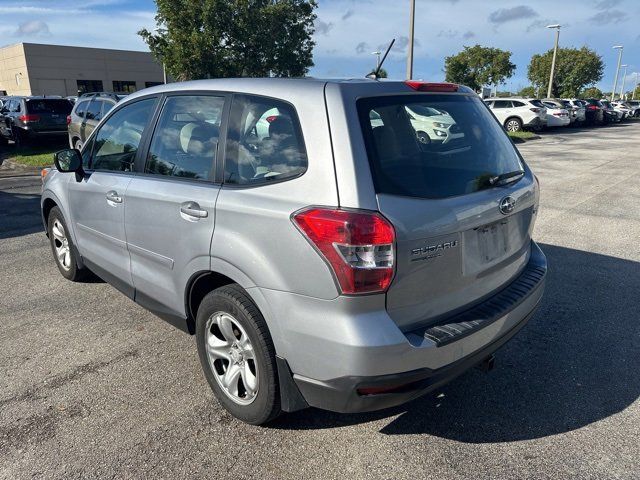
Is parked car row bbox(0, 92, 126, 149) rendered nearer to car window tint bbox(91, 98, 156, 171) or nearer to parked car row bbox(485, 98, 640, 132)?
car window tint bbox(91, 98, 156, 171)

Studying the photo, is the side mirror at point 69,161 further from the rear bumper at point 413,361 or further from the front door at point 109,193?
the rear bumper at point 413,361

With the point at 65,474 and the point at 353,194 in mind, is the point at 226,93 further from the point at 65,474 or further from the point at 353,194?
the point at 65,474

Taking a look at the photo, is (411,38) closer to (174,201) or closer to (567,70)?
(174,201)

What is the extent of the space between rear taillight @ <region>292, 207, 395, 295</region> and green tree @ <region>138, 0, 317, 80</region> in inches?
901

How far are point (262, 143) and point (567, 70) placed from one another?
55.3 m

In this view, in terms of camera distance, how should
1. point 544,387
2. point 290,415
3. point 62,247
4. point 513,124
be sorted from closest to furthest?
1. point 290,415
2. point 544,387
3. point 62,247
4. point 513,124

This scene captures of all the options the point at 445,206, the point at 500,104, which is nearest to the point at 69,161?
the point at 445,206

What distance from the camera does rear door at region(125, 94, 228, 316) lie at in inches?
112

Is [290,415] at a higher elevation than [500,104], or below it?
below

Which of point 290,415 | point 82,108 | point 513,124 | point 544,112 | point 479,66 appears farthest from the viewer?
point 479,66

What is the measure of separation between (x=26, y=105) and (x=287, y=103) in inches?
640

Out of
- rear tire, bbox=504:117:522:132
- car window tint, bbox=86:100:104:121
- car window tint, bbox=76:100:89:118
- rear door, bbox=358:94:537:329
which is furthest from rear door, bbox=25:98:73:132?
rear tire, bbox=504:117:522:132

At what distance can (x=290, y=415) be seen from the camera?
2.89 meters

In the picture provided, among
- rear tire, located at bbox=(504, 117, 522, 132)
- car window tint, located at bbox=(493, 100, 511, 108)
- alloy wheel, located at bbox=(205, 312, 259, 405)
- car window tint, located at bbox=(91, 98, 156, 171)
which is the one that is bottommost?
rear tire, located at bbox=(504, 117, 522, 132)
